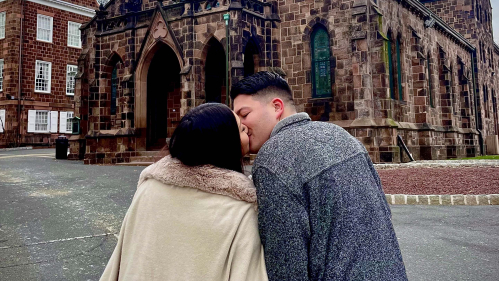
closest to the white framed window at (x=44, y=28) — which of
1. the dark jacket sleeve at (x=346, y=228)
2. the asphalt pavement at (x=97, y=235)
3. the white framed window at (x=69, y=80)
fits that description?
the white framed window at (x=69, y=80)

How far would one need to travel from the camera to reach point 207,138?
1.66 meters

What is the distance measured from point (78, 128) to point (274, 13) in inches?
464

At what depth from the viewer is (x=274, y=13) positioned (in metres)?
17.2

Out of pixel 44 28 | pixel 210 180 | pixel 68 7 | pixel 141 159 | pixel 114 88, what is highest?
pixel 68 7

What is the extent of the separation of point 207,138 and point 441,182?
893 cm

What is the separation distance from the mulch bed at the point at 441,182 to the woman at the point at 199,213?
7297 mm

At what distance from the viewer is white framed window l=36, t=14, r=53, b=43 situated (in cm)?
3188

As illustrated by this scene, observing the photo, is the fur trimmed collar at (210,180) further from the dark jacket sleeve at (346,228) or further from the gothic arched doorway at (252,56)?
the gothic arched doorway at (252,56)

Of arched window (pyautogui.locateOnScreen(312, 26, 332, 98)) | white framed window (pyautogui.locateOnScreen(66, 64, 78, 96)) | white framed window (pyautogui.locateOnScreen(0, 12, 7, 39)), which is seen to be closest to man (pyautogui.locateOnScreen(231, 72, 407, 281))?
arched window (pyautogui.locateOnScreen(312, 26, 332, 98))

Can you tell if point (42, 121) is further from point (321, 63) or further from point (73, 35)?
point (321, 63)

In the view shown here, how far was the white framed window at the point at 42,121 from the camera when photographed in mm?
30780

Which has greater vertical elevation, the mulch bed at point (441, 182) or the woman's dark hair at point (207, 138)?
the woman's dark hair at point (207, 138)

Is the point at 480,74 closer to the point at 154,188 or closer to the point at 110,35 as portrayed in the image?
the point at 110,35

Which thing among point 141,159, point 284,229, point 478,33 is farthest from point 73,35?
point 284,229
